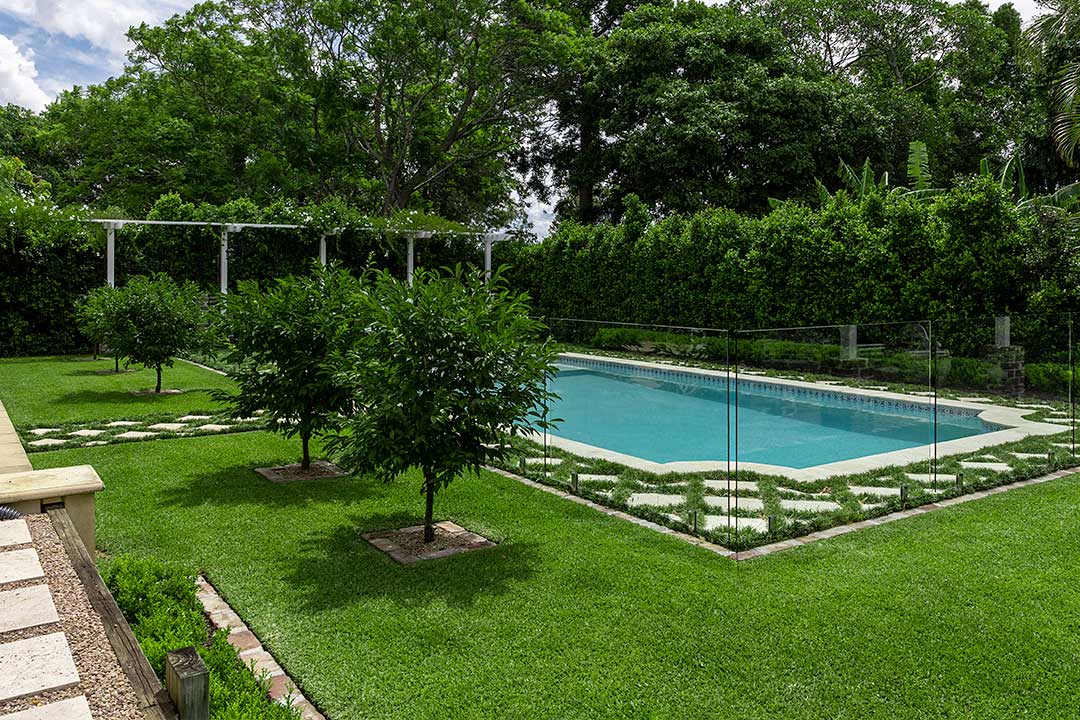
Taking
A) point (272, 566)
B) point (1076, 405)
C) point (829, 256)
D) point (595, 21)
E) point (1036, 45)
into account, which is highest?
point (595, 21)

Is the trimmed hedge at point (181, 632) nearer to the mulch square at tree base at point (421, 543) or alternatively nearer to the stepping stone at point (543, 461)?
the mulch square at tree base at point (421, 543)

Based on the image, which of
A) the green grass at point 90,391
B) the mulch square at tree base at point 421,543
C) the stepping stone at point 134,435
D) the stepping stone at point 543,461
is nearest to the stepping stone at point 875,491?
the stepping stone at point 543,461

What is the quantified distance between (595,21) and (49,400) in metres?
24.6

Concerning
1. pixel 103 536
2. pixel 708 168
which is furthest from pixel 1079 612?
pixel 708 168

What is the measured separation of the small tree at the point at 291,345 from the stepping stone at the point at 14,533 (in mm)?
2515

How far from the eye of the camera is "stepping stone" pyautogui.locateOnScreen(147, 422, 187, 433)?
9347 millimetres

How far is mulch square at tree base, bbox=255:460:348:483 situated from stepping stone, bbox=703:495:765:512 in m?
3.39

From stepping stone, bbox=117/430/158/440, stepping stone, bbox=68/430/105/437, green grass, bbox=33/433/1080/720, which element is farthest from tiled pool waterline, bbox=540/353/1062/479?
stepping stone, bbox=68/430/105/437

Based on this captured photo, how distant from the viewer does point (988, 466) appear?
24.1 ft

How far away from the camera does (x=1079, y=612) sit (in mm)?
4129

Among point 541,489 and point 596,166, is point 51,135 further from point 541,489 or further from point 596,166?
point 541,489

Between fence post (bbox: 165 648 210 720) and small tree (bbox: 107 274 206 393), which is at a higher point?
small tree (bbox: 107 274 206 393)

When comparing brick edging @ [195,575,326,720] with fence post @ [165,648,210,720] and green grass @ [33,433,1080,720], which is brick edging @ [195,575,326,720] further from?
fence post @ [165,648,210,720]

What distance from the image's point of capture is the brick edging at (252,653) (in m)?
3.22
